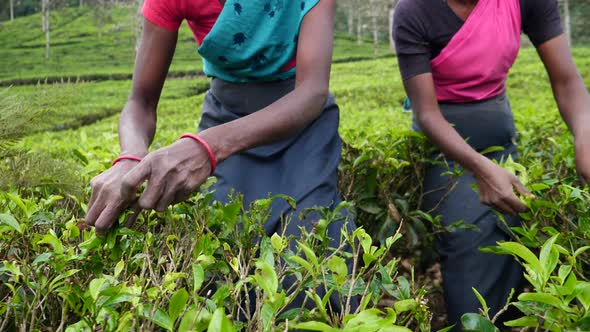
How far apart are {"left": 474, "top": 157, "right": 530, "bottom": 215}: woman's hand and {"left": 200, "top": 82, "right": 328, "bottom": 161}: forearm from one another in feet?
1.95

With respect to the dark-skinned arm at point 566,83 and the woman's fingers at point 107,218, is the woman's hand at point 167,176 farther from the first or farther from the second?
the dark-skinned arm at point 566,83

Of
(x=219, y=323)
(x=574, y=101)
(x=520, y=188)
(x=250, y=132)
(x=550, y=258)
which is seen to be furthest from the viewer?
(x=574, y=101)

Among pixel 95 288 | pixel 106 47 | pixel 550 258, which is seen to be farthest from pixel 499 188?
pixel 106 47

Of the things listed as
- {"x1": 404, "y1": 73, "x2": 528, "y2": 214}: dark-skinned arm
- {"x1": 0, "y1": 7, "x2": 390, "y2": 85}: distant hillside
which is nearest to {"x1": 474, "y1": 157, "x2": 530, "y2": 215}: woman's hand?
{"x1": 404, "y1": 73, "x2": 528, "y2": 214}: dark-skinned arm

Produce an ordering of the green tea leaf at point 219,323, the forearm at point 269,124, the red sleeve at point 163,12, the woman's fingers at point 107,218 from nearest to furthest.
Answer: the green tea leaf at point 219,323 → the woman's fingers at point 107,218 → the forearm at point 269,124 → the red sleeve at point 163,12

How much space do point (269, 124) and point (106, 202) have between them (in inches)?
18.2

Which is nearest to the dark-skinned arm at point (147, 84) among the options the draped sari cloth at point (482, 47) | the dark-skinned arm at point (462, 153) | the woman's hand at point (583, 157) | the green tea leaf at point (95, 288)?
the green tea leaf at point (95, 288)

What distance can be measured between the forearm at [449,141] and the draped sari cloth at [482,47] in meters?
0.24

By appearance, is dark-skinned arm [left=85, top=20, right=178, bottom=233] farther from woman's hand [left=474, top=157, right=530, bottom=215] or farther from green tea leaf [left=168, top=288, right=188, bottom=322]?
woman's hand [left=474, top=157, right=530, bottom=215]

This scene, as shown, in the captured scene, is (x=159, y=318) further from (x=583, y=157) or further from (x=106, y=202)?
(x=583, y=157)

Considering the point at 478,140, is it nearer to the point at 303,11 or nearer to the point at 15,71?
the point at 303,11

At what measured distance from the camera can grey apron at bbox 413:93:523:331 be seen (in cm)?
195

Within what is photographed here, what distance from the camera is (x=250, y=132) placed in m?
1.42

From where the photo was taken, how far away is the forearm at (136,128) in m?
1.56
